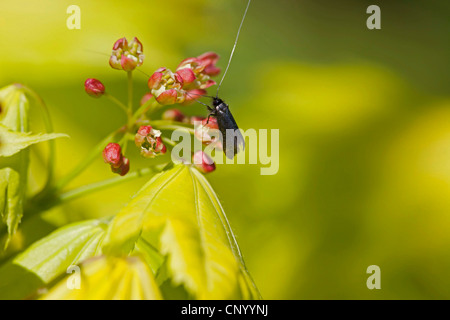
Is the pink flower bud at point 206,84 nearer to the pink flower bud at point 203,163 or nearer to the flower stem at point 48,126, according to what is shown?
the pink flower bud at point 203,163

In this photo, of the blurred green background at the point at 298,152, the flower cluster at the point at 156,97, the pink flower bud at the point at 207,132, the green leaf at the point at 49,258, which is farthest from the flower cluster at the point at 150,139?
the blurred green background at the point at 298,152

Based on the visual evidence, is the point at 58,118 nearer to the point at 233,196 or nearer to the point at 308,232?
the point at 233,196

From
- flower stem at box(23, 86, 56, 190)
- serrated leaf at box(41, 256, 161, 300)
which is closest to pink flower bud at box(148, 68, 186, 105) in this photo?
flower stem at box(23, 86, 56, 190)

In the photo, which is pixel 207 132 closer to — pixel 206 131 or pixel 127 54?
pixel 206 131

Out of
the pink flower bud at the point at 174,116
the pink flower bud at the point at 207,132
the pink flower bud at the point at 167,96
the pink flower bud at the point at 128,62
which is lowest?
the pink flower bud at the point at 207,132

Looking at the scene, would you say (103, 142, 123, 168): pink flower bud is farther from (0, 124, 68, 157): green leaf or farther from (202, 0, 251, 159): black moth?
(202, 0, 251, 159): black moth

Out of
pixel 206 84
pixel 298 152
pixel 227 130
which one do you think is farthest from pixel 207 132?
pixel 298 152
